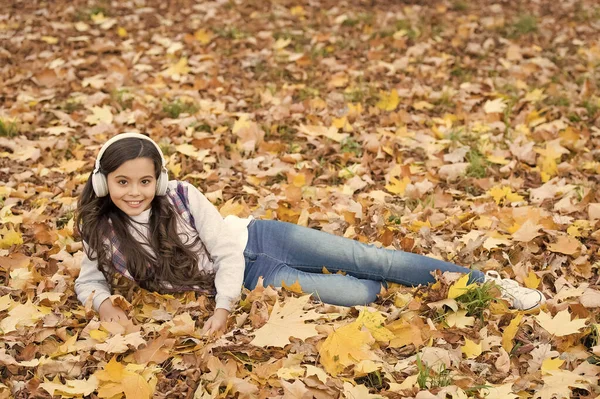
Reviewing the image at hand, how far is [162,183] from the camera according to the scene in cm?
302

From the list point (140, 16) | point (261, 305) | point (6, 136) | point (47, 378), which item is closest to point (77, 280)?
point (47, 378)

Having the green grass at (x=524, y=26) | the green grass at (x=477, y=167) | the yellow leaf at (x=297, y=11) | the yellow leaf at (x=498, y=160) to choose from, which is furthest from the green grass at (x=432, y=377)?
the yellow leaf at (x=297, y=11)

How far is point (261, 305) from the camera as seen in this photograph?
3090mm

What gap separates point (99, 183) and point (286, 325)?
104cm

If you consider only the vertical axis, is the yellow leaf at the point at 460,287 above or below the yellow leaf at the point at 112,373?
above

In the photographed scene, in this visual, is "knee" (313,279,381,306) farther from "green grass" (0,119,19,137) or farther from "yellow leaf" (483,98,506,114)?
"green grass" (0,119,19,137)

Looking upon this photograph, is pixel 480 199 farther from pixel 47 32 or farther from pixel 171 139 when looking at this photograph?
pixel 47 32

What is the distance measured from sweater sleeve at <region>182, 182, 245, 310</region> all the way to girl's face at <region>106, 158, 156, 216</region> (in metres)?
0.27

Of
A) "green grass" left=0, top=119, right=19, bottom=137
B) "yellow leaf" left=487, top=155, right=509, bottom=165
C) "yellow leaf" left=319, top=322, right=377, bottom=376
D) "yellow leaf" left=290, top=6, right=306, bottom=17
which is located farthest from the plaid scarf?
"yellow leaf" left=290, top=6, right=306, bottom=17

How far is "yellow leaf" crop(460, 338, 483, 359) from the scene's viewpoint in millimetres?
2756

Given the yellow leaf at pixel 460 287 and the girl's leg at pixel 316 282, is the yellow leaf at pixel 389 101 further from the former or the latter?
the yellow leaf at pixel 460 287

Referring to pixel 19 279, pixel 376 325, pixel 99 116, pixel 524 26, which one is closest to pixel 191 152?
pixel 99 116

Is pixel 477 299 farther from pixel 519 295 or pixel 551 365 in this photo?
pixel 551 365

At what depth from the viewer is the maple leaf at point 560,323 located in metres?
2.81
